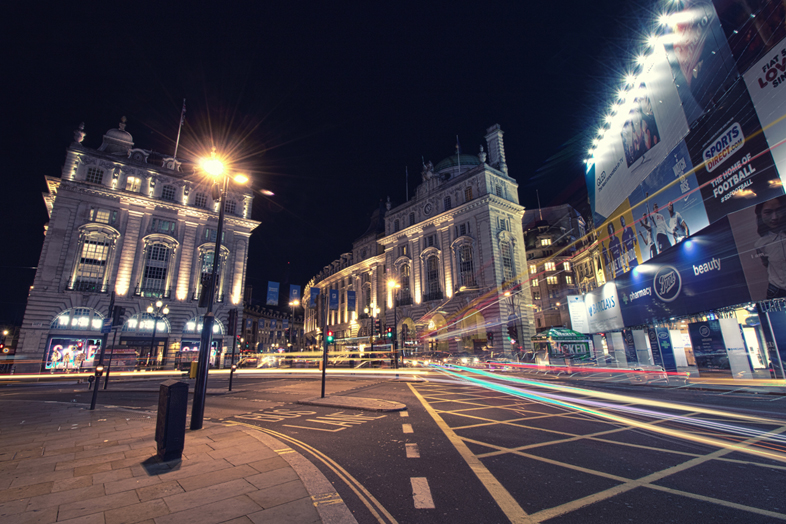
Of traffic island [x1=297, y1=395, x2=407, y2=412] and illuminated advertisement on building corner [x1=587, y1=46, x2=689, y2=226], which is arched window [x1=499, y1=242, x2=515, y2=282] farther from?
traffic island [x1=297, y1=395, x2=407, y2=412]

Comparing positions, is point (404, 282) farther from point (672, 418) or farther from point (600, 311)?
point (672, 418)

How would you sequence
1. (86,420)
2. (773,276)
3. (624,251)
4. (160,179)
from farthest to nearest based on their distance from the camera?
(160,179) < (624,251) < (773,276) < (86,420)

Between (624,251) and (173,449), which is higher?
(624,251)

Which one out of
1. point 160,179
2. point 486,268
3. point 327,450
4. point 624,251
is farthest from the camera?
point 160,179

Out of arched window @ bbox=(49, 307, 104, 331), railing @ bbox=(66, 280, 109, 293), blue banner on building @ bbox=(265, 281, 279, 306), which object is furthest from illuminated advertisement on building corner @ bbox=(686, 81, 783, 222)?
railing @ bbox=(66, 280, 109, 293)

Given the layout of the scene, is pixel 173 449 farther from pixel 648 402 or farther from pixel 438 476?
pixel 648 402

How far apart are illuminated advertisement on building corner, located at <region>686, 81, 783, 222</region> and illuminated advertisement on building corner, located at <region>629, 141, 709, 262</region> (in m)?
0.71

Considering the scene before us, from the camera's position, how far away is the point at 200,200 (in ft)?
153

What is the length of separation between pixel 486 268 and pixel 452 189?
13.0 metres

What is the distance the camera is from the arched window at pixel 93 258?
37.7 metres

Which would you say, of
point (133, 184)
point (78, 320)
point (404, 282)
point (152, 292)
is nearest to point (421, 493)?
point (404, 282)

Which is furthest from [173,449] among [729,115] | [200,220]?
[200,220]

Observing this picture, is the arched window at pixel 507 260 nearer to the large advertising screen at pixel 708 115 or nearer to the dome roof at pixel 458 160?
the dome roof at pixel 458 160

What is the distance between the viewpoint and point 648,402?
11164 mm
